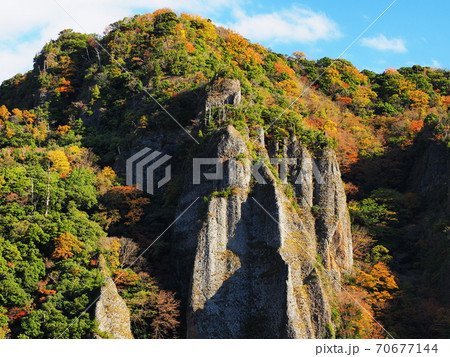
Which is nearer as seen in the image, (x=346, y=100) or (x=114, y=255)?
(x=114, y=255)

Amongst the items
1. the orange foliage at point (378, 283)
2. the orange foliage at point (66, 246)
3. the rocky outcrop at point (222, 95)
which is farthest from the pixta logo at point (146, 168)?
the orange foliage at point (378, 283)

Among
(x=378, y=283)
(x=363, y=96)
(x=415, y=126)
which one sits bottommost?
(x=378, y=283)

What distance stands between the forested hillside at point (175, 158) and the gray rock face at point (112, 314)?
58 cm

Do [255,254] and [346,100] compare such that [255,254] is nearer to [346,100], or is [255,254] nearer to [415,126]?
[415,126]

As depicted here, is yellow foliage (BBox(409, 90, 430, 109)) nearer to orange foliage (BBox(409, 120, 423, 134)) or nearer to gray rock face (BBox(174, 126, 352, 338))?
orange foliage (BBox(409, 120, 423, 134))

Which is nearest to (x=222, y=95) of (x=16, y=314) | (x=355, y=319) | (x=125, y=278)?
(x=125, y=278)

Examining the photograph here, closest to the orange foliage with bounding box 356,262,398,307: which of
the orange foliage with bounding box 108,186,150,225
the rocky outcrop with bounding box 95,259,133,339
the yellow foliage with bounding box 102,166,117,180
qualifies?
the orange foliage with bounding box 108,186,150,225

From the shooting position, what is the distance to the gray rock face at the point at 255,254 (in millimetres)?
39719

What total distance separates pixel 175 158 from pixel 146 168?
9.30ft

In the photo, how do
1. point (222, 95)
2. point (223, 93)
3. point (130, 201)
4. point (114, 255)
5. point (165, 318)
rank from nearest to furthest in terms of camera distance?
point (165, 318) → point (114, 255) → point (130, 201) → point (222, 95) → point (223, 93)

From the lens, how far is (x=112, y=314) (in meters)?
38.2

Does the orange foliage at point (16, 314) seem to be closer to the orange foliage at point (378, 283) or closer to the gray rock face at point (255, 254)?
the gray rock face at point (255, 254)

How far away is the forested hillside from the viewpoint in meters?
41.1

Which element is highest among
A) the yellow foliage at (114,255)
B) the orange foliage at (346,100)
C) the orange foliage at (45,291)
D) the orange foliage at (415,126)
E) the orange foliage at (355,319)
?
the orange foliage at (346,100)
